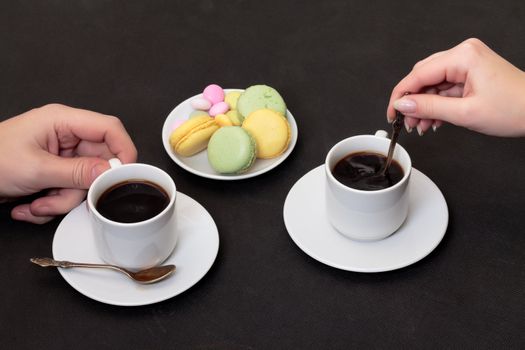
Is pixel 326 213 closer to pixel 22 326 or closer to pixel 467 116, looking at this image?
pixel 467 116

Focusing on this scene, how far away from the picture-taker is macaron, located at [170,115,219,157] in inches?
49.5

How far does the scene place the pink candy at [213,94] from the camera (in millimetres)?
1378

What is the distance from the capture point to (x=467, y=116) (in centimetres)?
105

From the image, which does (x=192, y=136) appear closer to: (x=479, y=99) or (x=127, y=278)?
(x=127, y=278)

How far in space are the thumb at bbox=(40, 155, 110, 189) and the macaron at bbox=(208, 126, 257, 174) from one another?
224 millimetres

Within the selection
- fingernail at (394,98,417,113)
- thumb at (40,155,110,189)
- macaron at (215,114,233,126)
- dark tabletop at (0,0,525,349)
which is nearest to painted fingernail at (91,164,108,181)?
thumb at (40,155,110,189)

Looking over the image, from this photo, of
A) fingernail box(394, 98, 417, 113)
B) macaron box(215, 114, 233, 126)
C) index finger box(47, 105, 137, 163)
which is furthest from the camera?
macaron box(215, 114, 233, 126)

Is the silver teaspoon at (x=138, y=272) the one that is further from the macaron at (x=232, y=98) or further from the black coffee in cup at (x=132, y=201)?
the macaron at (x=232, y=98)

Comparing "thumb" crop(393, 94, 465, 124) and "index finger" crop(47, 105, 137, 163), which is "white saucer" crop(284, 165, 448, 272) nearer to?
"thumb" crop(393, 94, 465, 124)

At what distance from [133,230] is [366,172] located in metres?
0.40

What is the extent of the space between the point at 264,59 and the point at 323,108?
0.80 feet

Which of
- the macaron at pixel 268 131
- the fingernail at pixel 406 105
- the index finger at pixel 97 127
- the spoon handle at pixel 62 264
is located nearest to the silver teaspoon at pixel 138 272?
the spoon handle at pixel 62 264

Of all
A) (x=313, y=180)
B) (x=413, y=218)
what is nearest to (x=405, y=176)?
(x=413, y=218)

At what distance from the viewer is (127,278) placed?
3.32 feet
